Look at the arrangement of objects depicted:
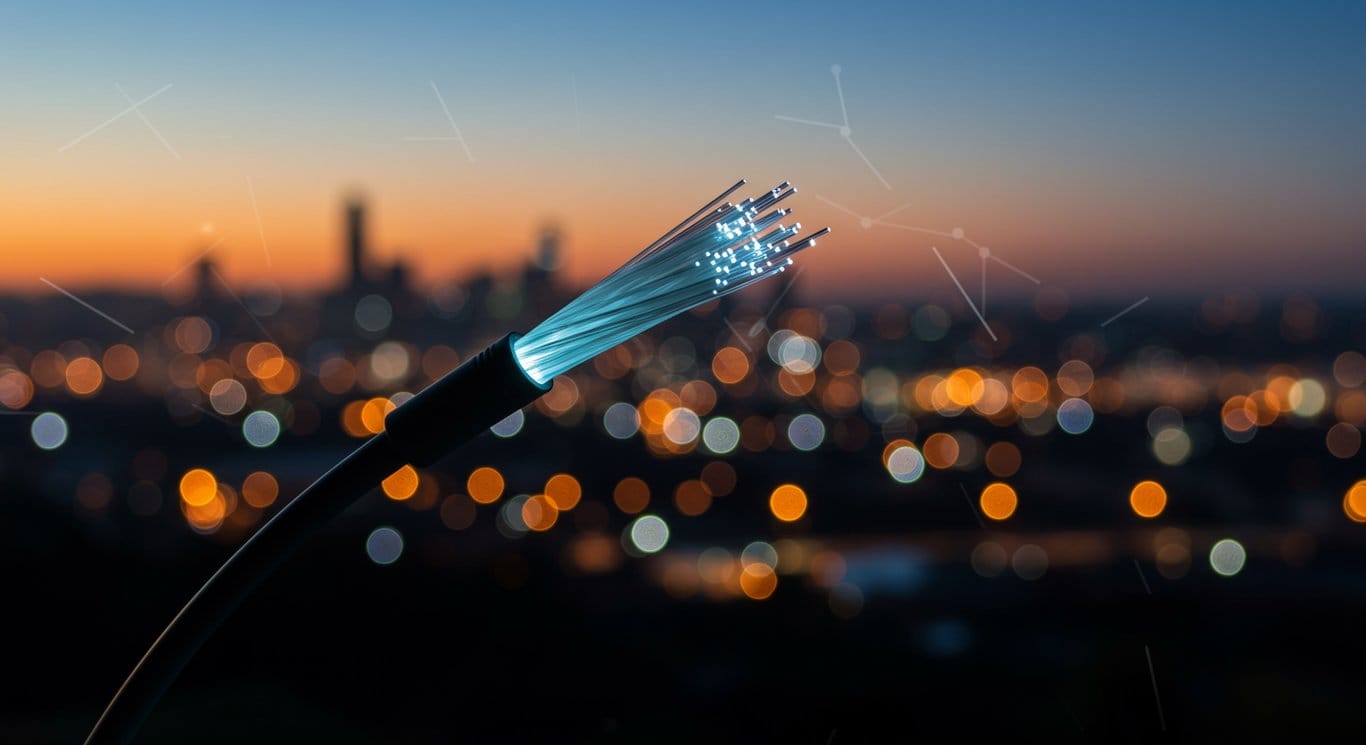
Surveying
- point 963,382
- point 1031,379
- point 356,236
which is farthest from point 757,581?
point 356,236

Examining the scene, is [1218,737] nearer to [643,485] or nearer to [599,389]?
[599,389]

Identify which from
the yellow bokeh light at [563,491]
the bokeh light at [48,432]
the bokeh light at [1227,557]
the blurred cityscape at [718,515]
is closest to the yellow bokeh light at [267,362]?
the blurred cityscape at [718,515]

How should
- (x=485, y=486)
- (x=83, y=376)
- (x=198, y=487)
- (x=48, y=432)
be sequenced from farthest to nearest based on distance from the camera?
(x=485, y=486), (x=198, y=487), (x=48, y=432), (x=83, y=376)

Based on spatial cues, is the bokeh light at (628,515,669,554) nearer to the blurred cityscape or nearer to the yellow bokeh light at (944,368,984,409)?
the blurred cityscape

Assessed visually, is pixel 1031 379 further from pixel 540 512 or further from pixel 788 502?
pixel 788 502

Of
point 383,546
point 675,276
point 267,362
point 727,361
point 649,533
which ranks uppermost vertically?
point 267,362

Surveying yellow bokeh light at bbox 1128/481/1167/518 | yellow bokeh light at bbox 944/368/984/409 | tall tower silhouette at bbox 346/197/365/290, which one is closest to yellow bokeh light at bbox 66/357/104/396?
tall tower silhouette at bbox 346/197/365/290

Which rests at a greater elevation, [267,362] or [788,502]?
[267,362]
